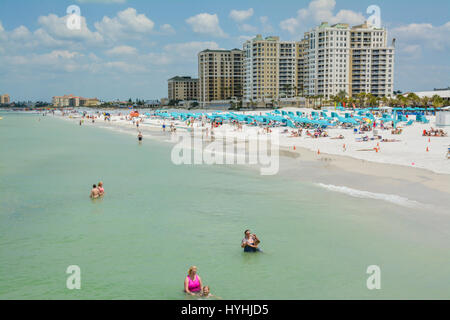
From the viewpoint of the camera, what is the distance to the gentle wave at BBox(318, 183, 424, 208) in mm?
17109

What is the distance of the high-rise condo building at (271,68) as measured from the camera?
146m

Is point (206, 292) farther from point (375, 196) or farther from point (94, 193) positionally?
point (94, 193)

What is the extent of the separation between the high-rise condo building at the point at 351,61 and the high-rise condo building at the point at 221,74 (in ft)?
169

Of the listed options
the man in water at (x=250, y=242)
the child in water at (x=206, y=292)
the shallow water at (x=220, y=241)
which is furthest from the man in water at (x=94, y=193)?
the child in water at (x=206, y=292)

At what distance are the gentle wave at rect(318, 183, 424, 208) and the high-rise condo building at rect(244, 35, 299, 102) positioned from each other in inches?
→ 5005

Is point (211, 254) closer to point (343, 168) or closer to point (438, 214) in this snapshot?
point (438, 214)

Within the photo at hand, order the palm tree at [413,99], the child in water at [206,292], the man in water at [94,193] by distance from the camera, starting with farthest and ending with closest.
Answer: the palm tree at [413,99] → the man in water at [94,193] → the child in water at [206,292]

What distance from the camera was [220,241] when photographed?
1356cm

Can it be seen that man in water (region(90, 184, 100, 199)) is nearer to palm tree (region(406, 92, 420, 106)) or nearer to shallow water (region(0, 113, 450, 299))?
shallow water (region(0, 113, 450, 299))

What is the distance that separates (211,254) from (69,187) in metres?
13.4

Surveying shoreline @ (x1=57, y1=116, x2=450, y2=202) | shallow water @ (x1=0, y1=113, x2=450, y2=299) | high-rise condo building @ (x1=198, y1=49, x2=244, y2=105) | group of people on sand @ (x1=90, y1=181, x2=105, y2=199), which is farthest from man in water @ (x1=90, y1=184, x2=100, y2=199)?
high-rise condo building @ (x1=198, y1=49, x2=244, y2=105)

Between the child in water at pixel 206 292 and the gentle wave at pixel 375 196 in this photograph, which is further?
the gentle wave at pixel 375 196

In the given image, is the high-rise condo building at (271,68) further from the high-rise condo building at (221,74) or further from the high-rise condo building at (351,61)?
the high-rise condo building at (221,74)

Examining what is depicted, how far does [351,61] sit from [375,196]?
4810 inches
